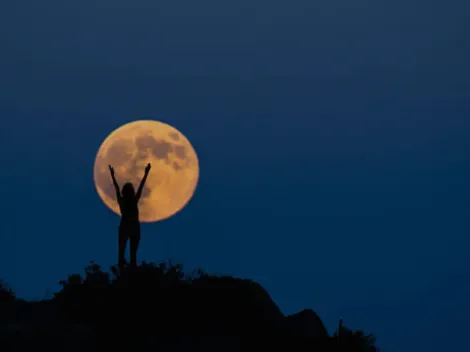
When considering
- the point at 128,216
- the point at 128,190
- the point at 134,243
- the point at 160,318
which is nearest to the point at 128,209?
the point at 128,216

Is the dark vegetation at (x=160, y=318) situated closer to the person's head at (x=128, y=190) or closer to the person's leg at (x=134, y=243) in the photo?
the person's leg at (x=134, y=243)

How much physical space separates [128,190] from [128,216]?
0.63 metres

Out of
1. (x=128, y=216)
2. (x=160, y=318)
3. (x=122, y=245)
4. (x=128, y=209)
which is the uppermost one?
(x=128, y=209)

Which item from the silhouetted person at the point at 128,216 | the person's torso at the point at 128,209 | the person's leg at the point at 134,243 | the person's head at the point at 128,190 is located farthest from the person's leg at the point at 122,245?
the person's head at the point at 128,190

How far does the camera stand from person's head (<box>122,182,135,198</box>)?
57.6ft

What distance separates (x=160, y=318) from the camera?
15352mm

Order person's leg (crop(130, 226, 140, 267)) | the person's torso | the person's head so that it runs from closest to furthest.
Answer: the person's head, the person's torso, person's leg (crop(130, 226, 140, 267))

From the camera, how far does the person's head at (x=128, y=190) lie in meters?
17.5

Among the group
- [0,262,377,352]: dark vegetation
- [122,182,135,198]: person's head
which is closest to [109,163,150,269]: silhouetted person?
[122,182,135,198]: person's head

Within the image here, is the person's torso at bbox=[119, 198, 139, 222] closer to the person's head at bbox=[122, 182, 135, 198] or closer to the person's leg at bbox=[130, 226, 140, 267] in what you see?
the person's head at bbox=[122, 182, 135, 198]

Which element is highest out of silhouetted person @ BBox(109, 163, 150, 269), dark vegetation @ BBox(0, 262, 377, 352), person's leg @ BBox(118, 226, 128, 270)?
silhouetted person @ BBox(109, 163, 150, 269)

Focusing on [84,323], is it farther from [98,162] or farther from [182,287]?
[98,162]

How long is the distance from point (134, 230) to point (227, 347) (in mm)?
4167

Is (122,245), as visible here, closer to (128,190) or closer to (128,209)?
(128,209)
